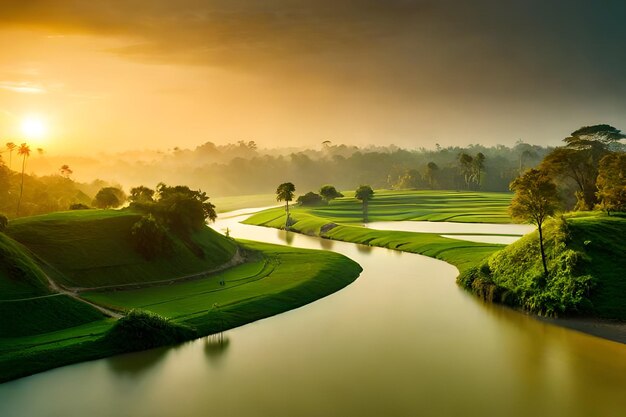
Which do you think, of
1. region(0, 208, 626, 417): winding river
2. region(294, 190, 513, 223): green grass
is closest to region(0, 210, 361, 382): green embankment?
region(0, 208, 626, 417): winding river

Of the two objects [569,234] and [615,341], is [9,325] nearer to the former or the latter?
[615,341]

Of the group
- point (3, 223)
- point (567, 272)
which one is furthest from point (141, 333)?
point (567, 272)

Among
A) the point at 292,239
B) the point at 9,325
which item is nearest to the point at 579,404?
the point at 9,325

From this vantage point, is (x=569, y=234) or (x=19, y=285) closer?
(x=19, y=285)

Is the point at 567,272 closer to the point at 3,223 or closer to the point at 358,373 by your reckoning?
the point at 358,373

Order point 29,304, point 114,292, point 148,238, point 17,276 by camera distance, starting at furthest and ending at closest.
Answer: point 148,238
point 114,292
point 17,276
point 29,304

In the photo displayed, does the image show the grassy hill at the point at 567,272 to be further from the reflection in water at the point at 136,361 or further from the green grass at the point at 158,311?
the reflection in water at the point at 136,361

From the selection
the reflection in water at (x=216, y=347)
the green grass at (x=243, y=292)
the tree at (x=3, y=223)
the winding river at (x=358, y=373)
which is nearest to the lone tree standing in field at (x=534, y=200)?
the winding river at (x=358, y=373)
